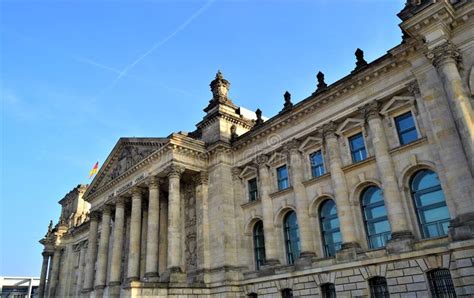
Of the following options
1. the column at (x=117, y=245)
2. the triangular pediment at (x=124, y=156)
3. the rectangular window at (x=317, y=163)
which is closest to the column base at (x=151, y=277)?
the column at (x=117, y=245)

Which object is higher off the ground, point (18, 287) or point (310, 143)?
point (310, 143)

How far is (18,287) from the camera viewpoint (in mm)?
82812

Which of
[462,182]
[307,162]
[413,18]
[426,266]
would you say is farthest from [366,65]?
[426,266]

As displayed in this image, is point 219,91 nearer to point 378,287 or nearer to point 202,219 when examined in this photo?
point 202,219

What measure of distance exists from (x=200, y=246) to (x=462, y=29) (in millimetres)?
20081

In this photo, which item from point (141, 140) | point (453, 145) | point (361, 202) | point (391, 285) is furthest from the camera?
point (141, 140)

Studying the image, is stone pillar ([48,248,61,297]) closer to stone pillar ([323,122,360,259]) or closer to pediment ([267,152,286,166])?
pediment ([267,152,286,166])

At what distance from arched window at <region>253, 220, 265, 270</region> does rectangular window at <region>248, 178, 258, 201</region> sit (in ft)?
5.96

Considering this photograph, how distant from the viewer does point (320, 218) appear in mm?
23281

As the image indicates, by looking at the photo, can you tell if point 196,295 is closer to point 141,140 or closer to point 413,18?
point 141,140

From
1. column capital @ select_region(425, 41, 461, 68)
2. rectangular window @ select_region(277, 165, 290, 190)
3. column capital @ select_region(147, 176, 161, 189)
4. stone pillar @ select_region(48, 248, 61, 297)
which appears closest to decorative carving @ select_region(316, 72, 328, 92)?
rectangular window @ select_region(277, 165, 290, 190)

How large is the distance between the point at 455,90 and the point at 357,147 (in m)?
6.72

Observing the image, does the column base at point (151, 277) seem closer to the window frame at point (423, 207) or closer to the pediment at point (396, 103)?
the window frame at point (423, 207)

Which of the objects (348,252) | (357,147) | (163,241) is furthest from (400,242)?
(163,241)
